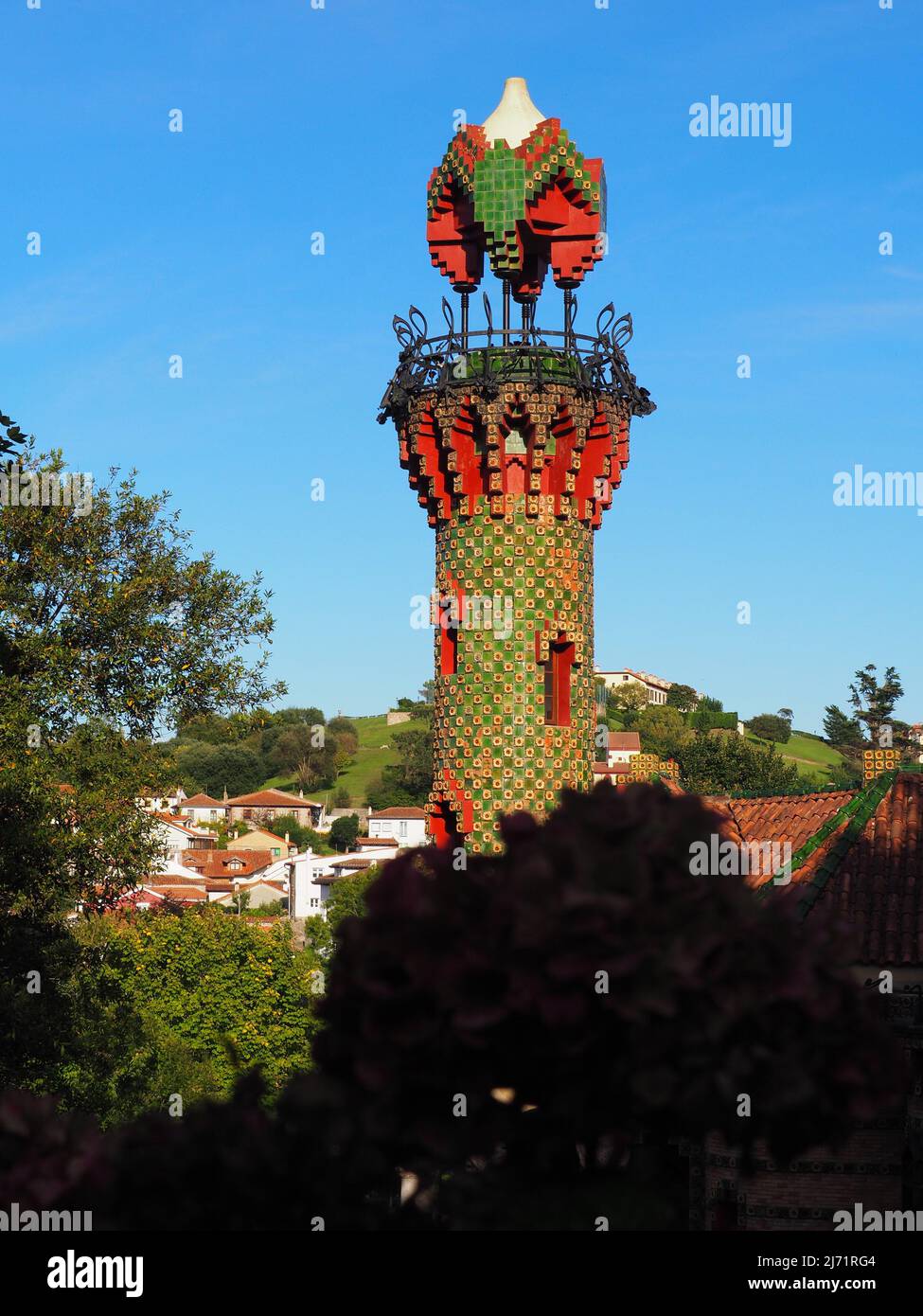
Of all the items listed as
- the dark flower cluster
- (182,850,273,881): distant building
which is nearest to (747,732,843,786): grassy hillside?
(182,850,273,881): distant building

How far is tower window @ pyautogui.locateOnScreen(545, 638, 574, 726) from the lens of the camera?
21.9m

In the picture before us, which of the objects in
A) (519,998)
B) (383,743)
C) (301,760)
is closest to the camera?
(519,998)

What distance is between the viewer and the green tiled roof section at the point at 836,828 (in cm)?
1830

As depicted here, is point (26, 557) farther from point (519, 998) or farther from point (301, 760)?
point (301, 760)

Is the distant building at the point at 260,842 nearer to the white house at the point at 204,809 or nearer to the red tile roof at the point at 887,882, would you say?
the white house at the point at 204,809

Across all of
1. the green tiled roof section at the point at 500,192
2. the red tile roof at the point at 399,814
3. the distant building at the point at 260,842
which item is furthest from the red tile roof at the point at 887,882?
the distant building at the point at 260,842

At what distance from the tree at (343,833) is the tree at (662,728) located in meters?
25.3

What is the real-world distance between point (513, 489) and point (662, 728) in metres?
123

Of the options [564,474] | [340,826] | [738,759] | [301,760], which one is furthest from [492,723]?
[301,760]

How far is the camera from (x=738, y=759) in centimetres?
8569

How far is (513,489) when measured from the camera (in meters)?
21.9

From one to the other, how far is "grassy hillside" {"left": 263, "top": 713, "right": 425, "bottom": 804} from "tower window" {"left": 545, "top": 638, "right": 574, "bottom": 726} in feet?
419
